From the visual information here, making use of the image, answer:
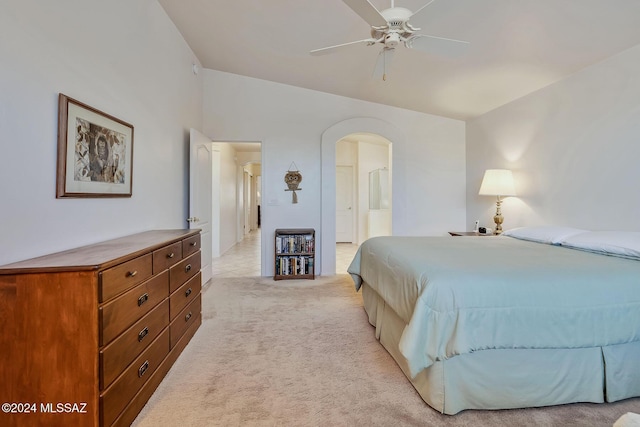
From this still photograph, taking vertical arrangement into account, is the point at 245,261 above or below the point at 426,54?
below

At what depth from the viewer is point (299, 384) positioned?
1973mm

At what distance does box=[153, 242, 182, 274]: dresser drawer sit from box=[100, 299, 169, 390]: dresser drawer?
0.79 feet

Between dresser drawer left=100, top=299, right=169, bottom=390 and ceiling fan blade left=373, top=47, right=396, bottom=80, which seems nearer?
dresser drawer left=100, top=299, right=169, bottom=390

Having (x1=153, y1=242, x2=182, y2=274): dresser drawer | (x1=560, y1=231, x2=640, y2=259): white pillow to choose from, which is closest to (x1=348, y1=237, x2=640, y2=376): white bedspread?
(x1=560, y1=231, x2=640, y2=259): white pillow

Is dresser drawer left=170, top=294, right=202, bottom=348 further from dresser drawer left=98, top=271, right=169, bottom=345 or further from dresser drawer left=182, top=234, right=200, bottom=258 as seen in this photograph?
dresser drawer left=182, top=234, right=200, bottom=258

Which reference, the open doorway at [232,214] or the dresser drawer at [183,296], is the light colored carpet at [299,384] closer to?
the dresser drawer at [183,296]

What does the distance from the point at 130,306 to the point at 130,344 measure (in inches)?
7.6

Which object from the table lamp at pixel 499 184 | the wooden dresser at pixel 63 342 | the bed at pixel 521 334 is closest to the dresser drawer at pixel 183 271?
the wooden dresser at pixel 63 342

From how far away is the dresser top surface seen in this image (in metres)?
1.28

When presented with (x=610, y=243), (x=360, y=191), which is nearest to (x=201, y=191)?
(x=610, y=243)

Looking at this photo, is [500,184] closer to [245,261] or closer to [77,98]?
[77,98]

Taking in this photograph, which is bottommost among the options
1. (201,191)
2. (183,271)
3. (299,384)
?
(299,384)

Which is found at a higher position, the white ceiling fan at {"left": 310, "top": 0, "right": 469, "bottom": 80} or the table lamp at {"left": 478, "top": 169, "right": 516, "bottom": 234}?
the white ceiling fan at {"left": 310, "top": 0, "right": 469, "bottom": 80}

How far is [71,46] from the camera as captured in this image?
1824 mm
